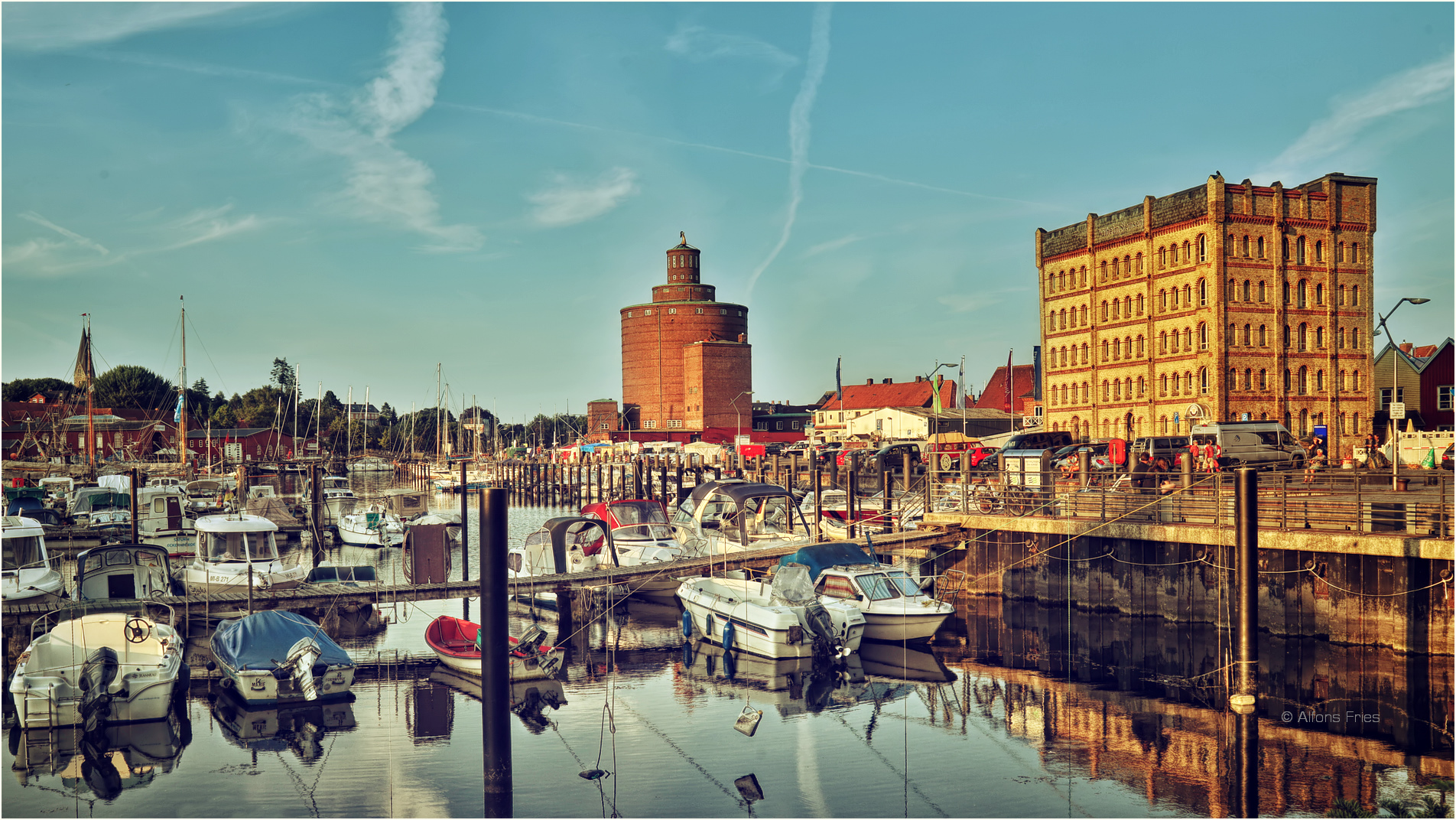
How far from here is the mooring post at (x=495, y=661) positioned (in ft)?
52.4

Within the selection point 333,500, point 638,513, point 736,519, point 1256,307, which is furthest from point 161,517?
point 1256,307

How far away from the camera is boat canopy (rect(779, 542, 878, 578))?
96.2ft

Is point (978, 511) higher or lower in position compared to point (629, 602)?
higher

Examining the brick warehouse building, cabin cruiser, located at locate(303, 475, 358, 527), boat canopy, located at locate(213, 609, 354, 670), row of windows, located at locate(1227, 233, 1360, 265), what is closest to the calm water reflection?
boat canopy, located at locate(213, 609, 354, 670)

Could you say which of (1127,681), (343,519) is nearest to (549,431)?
(343,519)

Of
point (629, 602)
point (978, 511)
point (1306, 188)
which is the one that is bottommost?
point (629, 602)

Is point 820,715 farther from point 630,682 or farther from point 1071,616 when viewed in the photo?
point 1071,616

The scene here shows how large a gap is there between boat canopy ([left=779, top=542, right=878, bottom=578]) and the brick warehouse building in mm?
38176

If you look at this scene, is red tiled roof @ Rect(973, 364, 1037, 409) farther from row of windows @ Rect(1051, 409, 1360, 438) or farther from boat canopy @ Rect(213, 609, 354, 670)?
boat canopy @ Rect(213, 609, 354, 670)

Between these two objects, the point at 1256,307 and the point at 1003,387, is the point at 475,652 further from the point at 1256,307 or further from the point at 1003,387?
the point at 1003,387

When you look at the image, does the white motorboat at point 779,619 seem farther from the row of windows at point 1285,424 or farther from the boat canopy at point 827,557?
the row of windows at point 1285,424

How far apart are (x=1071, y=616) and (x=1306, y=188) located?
44024 millimetres

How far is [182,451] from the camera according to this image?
72.6m

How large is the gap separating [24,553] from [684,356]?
381ft
